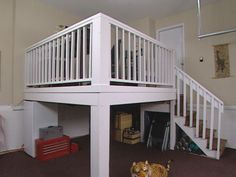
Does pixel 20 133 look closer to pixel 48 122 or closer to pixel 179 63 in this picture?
pixel 48 122

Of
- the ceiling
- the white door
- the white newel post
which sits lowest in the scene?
the white newel post

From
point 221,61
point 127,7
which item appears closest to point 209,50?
point 221,61

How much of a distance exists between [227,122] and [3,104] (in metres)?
3.89

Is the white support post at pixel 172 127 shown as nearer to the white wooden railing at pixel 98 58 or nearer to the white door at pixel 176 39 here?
the white wooden railing at pixel 98 58

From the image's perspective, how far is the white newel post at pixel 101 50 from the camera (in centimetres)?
154

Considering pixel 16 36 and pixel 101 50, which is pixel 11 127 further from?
pixel 101 50

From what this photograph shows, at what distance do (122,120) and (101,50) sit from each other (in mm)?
2224

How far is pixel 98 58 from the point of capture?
5.08 feet

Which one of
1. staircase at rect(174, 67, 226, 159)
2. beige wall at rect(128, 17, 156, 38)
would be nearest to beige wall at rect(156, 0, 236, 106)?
beige wall at rect(128, 17, 156, 38)

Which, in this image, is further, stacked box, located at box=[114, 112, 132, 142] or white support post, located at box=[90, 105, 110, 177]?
stacked box, located at box=[114, 112, 132, 142]

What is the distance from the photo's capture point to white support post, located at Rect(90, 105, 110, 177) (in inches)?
58.7

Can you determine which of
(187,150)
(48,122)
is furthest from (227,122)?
(48,122)

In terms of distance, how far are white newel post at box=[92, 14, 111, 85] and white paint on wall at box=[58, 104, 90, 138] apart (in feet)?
7.00

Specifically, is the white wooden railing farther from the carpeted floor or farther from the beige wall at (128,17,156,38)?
the beige wall at (128,17,156,38)
